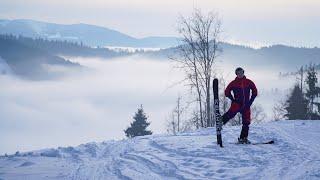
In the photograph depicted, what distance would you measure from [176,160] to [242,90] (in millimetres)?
3115

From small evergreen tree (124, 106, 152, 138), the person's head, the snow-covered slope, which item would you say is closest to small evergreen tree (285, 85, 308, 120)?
small evergreen tree (124, 106, 152, 138)

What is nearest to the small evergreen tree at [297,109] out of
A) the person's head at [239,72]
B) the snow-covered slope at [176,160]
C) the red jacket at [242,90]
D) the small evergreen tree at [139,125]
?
the small evergreen tree at [139,125]

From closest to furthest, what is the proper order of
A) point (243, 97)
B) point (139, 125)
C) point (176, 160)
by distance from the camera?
point (176, 160)
point (243, 97)
point (139, 125)

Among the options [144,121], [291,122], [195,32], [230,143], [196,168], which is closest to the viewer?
[196,168]

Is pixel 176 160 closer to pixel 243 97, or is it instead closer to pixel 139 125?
pixel 243 97

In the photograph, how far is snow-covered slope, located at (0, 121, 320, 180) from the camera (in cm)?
930

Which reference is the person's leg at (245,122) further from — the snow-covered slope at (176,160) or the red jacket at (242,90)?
the snow-covered slope at (176,160)

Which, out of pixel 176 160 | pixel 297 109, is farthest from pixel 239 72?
pixel 297 109

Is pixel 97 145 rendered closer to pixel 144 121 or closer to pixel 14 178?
pixel 14 178

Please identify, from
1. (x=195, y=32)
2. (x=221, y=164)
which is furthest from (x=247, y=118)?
(x=195, y=32)

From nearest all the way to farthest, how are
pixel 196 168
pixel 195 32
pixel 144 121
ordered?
pixel 196 168 < pixel 195 32 < pixel 144 121

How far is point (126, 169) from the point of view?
9859 mm

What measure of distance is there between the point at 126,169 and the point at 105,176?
60 centimetres

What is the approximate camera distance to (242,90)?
12367mm
